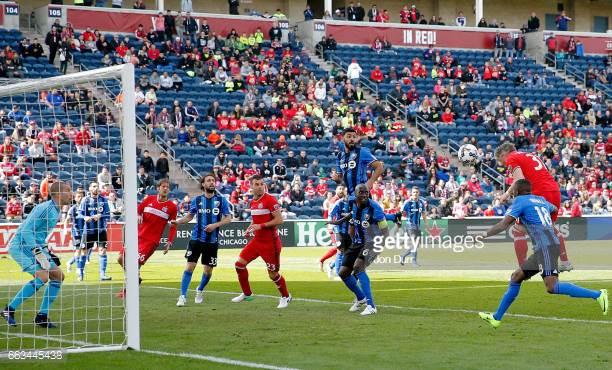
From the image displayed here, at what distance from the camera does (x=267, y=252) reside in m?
16.3

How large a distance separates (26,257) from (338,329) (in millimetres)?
3992

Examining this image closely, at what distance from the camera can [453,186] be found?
39.7 meters

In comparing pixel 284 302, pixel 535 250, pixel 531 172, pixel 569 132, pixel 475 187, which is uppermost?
pixel 531 172

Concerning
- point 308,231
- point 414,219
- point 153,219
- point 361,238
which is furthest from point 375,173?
point 308,231

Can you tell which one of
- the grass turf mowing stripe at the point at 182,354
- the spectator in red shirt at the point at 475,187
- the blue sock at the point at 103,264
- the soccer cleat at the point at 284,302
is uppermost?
the grass turf mowing stripe at the point at 182,354

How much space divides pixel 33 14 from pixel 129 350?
3379 cm

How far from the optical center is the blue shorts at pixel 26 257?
13.2m

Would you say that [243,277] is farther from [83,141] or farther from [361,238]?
[83,141]

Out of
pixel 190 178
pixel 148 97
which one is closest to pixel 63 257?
Result: pixel 190 178

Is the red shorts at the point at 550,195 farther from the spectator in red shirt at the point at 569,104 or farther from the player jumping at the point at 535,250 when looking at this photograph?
the spectator in red shirt at the point at 569,104

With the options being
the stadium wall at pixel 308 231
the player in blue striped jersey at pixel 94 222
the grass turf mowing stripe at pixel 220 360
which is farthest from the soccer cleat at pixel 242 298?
the stadium wall at pixel 308 231

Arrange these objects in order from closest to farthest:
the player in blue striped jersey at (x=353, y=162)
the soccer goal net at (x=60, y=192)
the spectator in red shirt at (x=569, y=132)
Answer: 1. the soccer goal net at (x=60, y=192)
2. the player in blue striped jersey at (x=353, y=162)
3. the spectator in red shirt at (x=569, y=132)

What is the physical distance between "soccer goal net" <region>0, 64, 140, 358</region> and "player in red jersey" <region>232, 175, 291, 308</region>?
2.02 metres

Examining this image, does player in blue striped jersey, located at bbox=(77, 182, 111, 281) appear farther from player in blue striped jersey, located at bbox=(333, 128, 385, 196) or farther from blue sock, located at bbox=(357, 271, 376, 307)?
blue sock, located at bbox=(357, 271, 376, 307)
